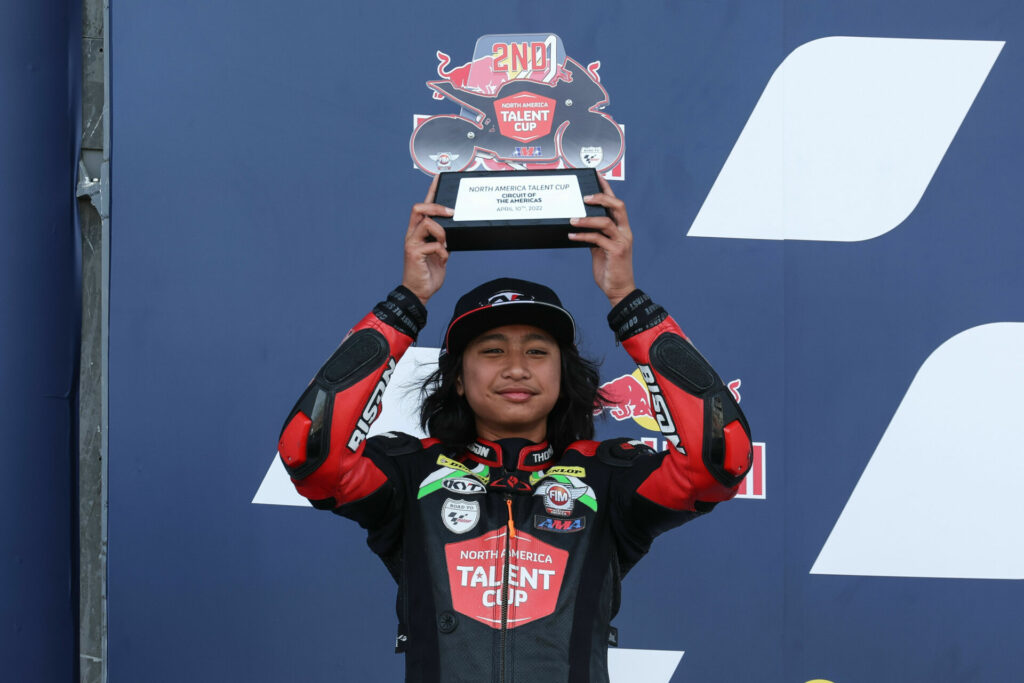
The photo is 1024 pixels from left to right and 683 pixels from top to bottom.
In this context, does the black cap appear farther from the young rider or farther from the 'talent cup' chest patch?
the 'talent cup' chest patch

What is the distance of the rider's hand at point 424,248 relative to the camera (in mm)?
1412

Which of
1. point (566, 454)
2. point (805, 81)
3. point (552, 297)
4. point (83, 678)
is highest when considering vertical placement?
point (805, 81)

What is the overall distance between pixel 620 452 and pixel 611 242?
362 millimetres

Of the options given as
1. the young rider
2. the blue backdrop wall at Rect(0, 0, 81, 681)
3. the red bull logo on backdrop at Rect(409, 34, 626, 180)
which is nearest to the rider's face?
the young rider

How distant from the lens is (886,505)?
86.4 inches

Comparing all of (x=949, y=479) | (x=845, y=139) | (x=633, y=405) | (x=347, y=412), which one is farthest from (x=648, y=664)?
(x=845, y=139)

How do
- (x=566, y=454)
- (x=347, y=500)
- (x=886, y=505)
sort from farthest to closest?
(x=886, y=505)
(x=566, y=454)
(x=347, y=500)

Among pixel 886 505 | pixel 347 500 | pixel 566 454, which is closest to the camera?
pixel 347 500

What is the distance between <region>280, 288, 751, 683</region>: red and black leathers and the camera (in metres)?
1.31

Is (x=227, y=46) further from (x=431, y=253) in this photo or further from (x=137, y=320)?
(x=431, y=253)

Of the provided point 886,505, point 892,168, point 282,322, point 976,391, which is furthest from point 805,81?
point 282,322

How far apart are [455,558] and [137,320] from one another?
1.27 m

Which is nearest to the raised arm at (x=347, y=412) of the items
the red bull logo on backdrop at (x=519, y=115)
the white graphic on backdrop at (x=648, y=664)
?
the red bull logo on backdrop at (x=519, y=115)

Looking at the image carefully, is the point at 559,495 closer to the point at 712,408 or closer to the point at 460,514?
the point at 460,514
